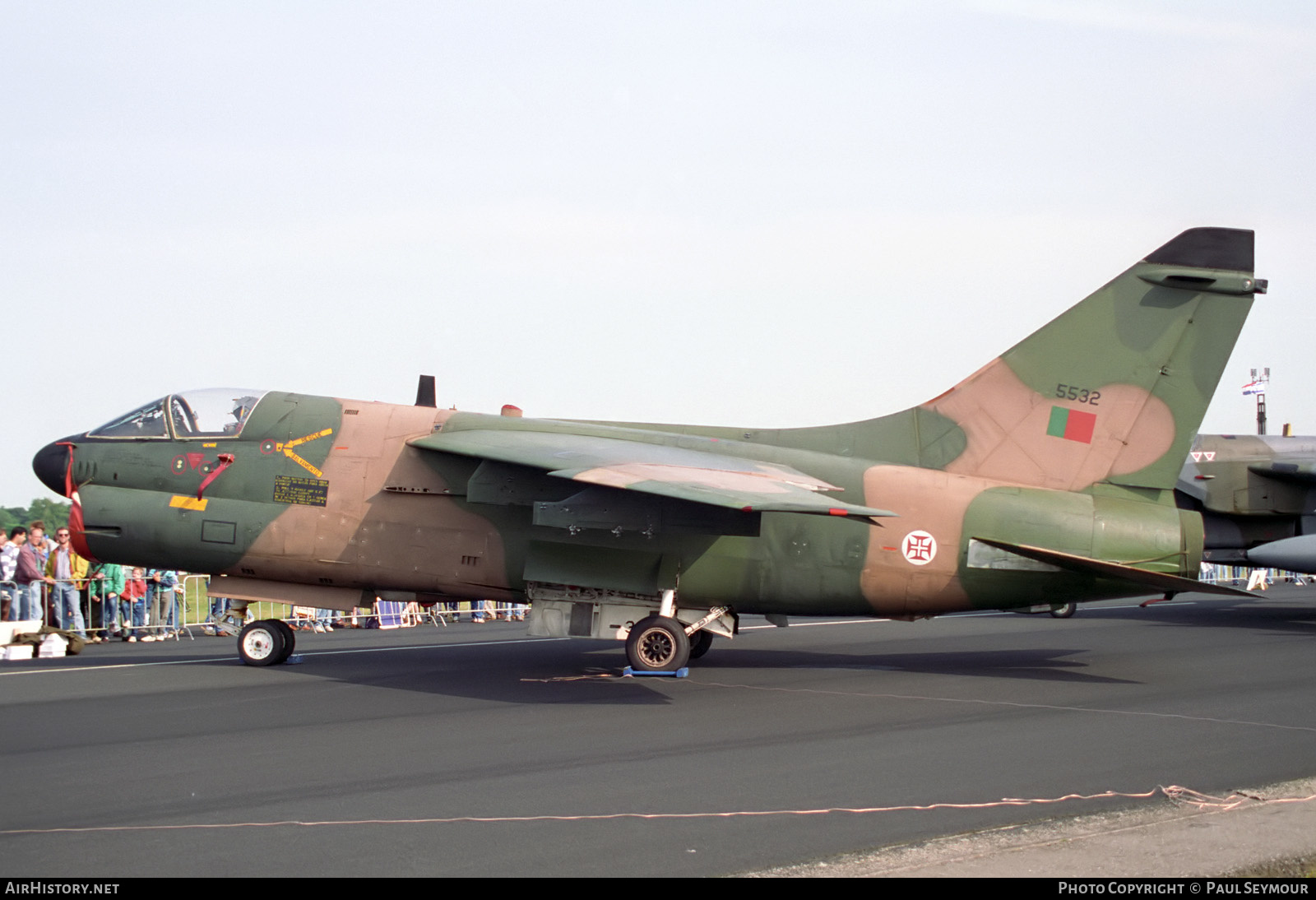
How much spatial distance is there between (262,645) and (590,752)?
24.9ft

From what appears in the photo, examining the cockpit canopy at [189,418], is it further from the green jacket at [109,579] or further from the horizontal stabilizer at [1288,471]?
the horizontal stabilizer at [1288,471]

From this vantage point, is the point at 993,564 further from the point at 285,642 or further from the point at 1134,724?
the point at 285,642

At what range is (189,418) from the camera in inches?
595

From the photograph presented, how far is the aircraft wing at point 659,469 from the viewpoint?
451 inches

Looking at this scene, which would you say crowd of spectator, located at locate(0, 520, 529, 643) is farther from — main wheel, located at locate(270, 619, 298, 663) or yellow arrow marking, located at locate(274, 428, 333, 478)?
yellow arrow marking, located at locate(274, 428, 333, 478)

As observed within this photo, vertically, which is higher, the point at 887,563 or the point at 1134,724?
the point at 887,563

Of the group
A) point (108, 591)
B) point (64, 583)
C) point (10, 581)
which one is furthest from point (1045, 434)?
point (10, 581)

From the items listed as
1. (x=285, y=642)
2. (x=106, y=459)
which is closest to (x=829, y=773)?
(x=285, y=642)

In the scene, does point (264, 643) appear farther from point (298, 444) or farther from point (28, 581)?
point (28, 581)

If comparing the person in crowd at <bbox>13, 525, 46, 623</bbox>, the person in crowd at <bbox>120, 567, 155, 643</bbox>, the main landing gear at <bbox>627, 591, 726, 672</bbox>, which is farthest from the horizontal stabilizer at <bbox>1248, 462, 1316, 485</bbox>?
the person in crowd at <bbox>13, 525, 46, 623</bbox>

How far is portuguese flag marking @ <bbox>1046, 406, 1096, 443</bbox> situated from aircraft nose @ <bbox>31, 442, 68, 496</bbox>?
1307 centimetres

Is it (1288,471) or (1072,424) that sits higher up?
(1072,424)
